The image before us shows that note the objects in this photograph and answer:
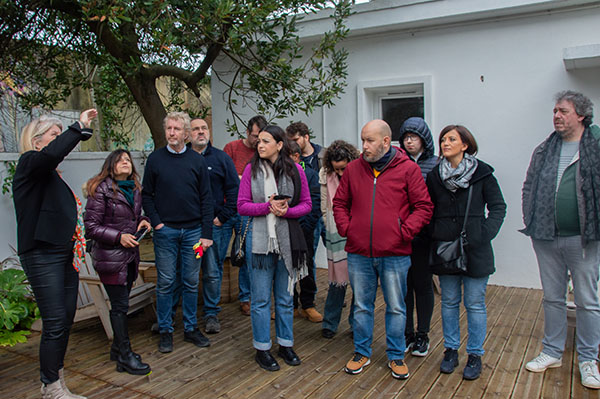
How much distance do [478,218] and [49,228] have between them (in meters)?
2.99

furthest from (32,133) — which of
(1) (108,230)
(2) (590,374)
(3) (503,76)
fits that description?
(3) (503,76)

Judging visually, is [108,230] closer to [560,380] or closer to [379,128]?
[379,128]

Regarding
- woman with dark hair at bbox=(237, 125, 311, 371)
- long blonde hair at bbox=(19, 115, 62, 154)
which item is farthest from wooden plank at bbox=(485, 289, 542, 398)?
long blonde hair at bbox=(19, 115, 62, 154)

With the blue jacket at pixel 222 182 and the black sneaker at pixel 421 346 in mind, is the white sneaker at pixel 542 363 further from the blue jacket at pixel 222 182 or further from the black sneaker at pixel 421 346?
the blue jacket at pixel 222 182

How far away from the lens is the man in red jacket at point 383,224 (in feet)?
11.9

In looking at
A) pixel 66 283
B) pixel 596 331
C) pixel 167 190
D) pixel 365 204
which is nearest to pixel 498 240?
pixel 596 331

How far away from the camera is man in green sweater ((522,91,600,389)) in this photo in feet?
11.5

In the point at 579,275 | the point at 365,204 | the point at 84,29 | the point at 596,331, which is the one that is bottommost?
the point at 596,331

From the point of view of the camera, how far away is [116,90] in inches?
318

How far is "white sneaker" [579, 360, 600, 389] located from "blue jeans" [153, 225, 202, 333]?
10.5 feet

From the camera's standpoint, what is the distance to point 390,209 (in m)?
3.64

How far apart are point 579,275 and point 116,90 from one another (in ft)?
23.5

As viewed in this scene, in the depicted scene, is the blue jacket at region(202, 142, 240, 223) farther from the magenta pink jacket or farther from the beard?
the beard

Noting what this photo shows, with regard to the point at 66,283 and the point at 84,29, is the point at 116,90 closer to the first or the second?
the point at 84,29
